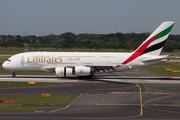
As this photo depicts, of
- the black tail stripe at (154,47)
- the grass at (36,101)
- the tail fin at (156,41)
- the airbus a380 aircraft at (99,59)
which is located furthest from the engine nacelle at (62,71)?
the black tail stripe at (154,47)

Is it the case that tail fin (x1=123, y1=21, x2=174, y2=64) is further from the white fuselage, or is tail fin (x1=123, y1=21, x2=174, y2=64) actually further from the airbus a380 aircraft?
the white fuselage

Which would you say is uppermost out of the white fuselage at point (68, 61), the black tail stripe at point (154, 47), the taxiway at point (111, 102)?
the black tail stripe at point (154, 47)

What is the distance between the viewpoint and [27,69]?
46.7 meters

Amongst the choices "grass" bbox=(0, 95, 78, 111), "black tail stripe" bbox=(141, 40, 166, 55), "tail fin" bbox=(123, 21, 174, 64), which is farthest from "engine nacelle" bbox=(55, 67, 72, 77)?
"black tail stripe" bbox=(141, 40, 166, 55)

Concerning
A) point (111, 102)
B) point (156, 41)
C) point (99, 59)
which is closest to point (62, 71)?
point (99, 59)

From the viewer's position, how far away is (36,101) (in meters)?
28.0

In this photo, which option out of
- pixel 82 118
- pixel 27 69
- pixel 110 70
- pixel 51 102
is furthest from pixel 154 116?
pixel 27 69

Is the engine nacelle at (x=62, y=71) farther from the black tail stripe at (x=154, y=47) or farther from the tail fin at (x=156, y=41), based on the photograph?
the black tail stripe at (x=154, y=47)

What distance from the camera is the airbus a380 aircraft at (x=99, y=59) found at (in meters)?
45.9

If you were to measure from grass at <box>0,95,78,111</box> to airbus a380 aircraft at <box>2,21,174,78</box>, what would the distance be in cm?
1550

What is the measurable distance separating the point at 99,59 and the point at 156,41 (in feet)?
37.7

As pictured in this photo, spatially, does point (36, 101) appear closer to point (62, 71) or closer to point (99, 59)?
point (62, 71)

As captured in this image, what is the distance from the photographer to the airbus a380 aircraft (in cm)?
4591

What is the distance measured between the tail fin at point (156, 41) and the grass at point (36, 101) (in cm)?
2023
